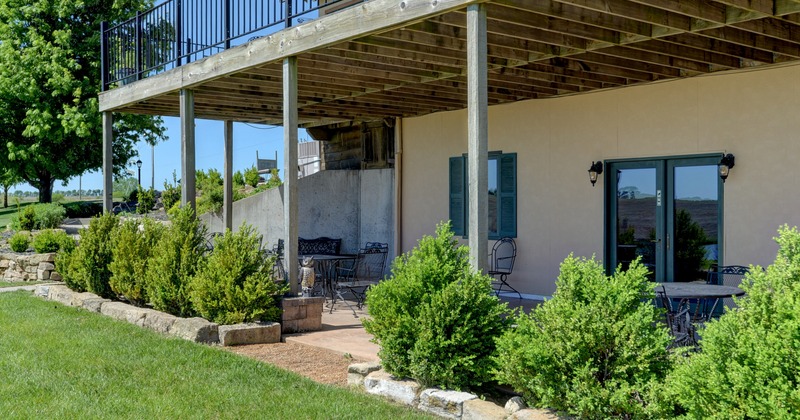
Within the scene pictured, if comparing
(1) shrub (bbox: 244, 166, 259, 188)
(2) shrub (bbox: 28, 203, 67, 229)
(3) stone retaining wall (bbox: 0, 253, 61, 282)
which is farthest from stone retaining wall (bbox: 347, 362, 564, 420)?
(1) shrub (bbox: 244, 166, 259, 188)

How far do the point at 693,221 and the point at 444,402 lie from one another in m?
4.94

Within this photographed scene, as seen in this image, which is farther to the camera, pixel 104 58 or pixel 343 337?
pixel 104 58

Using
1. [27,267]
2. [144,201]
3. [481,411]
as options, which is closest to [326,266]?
[27,267]

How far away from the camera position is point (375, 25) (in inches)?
242

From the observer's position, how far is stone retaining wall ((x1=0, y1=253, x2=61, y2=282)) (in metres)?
12.4

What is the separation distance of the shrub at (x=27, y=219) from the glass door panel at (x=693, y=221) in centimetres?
1465

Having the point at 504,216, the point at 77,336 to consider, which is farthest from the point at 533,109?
the point at 77,336

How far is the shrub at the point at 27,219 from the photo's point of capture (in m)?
17.5

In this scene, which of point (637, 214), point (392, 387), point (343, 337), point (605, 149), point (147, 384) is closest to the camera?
point (392, 387)

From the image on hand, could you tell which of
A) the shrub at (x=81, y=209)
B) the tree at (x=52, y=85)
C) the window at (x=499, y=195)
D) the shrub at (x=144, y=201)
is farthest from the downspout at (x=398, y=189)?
the shrub at (x=81, y=209)

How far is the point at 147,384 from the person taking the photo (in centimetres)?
538

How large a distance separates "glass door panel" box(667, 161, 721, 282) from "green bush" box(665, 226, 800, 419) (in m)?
4.85

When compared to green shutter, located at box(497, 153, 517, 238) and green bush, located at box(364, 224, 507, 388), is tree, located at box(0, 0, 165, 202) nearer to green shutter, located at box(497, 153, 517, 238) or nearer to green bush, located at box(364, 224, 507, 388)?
green shutter, located at box(497, 153, 517, 238)

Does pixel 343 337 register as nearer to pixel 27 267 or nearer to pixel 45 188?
pixel 27 267
